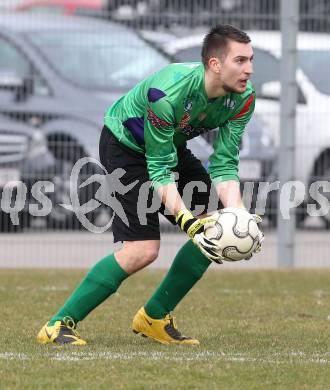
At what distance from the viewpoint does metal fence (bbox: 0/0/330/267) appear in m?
12.1

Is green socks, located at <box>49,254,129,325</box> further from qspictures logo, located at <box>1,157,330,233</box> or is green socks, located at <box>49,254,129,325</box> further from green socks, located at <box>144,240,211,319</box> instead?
qspictures logo, located at <box>1,157,330,233</box>

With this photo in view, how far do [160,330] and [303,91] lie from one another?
5.35 m

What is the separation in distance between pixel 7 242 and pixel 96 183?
1.14m

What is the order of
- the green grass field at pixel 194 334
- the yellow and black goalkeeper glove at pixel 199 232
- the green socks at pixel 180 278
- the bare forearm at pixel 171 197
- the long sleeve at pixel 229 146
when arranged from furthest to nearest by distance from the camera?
1. the green socks at pixel 180 278
2. the long sleeve at pixel 229 146
3. the bare forearm at pixel 171 197
4. the yellow and black goalkeeper glove at pixel 199 232
5. the green grass field at pixel 194 334

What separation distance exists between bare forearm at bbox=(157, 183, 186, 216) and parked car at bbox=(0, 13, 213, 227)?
5371 millimetres

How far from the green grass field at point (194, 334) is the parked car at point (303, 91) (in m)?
1.41

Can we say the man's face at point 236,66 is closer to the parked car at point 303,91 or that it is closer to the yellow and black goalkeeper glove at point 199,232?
the yellow and black goalkeeper glove at point 199,232

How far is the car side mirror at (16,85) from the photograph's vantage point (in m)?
12.3

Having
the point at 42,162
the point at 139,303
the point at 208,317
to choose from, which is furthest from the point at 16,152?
the point at 208,317

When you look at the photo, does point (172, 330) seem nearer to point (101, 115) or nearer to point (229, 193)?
point (229, 193)

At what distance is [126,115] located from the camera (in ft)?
23.0

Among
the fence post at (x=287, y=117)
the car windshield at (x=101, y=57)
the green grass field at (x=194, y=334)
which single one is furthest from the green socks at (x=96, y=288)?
the car windshield at (x=101, y=57)

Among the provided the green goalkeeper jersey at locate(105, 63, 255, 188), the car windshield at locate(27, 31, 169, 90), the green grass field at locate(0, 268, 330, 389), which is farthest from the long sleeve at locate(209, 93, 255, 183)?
the car windshield at locate(27, 31, 169, 90)

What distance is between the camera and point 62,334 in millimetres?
6941
